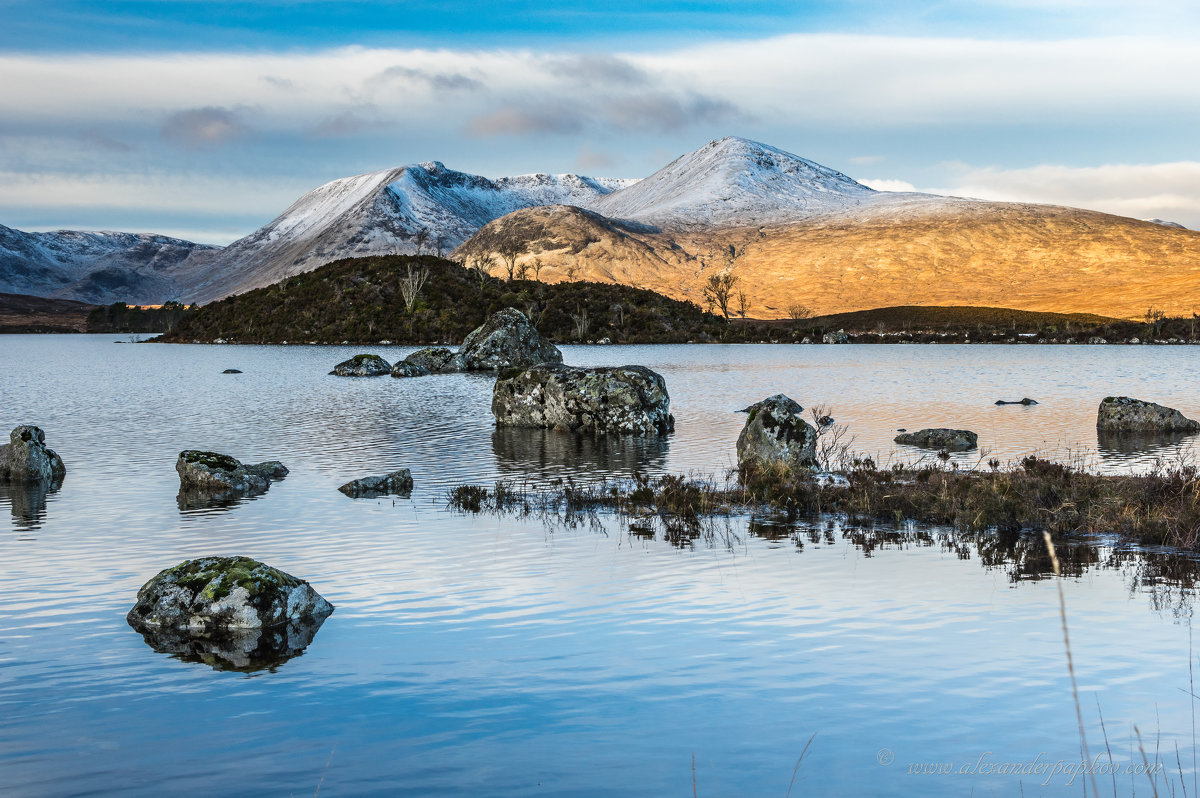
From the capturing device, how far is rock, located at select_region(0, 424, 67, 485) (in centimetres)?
2323

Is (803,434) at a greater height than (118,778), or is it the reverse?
(803,434)

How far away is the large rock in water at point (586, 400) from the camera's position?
33.7 meters

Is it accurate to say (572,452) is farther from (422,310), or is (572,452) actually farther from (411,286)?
(411,286)

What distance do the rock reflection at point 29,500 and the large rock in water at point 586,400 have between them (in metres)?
16.3

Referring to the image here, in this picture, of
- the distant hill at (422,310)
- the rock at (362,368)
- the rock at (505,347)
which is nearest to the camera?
the rock at (362,368)

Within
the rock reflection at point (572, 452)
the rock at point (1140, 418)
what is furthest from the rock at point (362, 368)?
the rock at point (1140, 418)

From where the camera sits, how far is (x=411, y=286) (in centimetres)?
12081

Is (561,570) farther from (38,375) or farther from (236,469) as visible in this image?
(38,375)

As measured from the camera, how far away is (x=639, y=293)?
13562 cm

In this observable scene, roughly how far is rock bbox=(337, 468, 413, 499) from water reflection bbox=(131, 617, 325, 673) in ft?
31.0

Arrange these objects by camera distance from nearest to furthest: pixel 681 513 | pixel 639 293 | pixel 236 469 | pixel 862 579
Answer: pixel 862 579 → pixel 681 513 → pixel 236 469 → pixel 639 293

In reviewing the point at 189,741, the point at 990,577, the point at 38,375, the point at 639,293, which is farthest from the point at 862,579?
the point at 639,293

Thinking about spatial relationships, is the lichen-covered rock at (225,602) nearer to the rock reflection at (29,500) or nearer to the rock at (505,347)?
the rock reflection at (29,500)

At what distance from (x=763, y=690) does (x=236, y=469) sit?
633 inches
